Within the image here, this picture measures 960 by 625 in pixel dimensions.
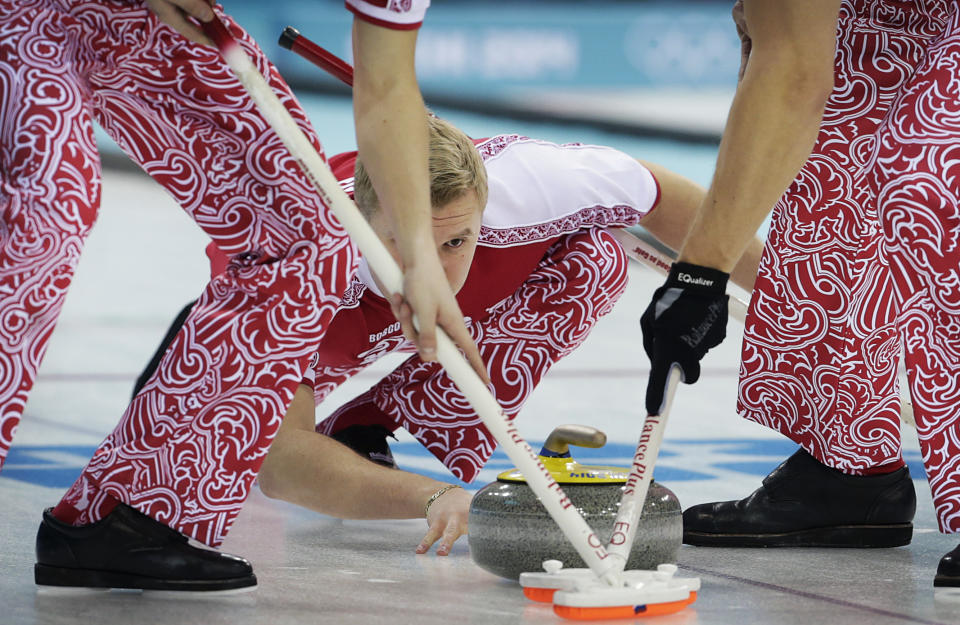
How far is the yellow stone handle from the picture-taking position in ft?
7.25

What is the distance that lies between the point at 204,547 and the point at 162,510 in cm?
9

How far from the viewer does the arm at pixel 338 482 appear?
8.09 ft

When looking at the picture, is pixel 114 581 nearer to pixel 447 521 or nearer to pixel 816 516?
pixel 447 521

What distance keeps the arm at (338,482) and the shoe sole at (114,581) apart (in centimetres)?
46

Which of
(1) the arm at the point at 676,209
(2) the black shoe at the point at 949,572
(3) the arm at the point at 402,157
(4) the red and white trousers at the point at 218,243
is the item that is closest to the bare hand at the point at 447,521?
(4) the red and white trousers at the point at 218,243

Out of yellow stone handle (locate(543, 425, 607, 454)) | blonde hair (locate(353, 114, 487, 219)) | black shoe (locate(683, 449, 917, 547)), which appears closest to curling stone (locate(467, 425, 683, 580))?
yellow stone handle (locate(543, 425, 607, 454))

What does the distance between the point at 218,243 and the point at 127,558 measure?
0.46m

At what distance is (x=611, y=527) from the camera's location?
2.05m

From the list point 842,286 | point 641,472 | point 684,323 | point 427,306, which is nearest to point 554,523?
point 641,472

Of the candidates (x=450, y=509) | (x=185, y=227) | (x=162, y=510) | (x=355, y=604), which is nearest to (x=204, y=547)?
(x=162, y=510)

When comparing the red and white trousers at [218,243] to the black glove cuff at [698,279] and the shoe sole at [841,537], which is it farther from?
A: the shoe sole at [841,537]

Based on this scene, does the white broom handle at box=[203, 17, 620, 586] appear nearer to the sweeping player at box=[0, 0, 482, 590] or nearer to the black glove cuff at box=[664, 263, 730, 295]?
the sweeping player at box=[0, 0, 482, 590]

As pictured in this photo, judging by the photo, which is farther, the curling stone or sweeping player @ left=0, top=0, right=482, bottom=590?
the curling stone

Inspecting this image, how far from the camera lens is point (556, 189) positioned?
9.50 ft
